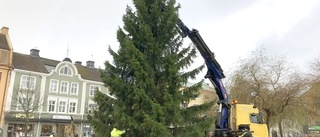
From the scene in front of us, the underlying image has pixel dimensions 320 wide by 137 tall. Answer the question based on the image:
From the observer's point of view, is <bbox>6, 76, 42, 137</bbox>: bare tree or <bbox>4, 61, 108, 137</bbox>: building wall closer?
<bbox>6, 76, 42, 137</bbox>: bare tree

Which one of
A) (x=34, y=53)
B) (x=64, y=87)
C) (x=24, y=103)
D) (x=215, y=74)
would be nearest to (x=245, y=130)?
(x=215, y=74)

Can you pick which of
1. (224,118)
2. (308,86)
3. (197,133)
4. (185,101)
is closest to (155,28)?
(185,101)

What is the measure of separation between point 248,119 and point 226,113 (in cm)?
125

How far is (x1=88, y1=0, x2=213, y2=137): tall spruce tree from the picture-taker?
11.4 m

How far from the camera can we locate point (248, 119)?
1586 cm

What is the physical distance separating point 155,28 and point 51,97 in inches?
1160

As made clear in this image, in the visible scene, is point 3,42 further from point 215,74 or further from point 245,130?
point 245,130

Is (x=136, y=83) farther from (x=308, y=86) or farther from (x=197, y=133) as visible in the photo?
(x=308, y=86)

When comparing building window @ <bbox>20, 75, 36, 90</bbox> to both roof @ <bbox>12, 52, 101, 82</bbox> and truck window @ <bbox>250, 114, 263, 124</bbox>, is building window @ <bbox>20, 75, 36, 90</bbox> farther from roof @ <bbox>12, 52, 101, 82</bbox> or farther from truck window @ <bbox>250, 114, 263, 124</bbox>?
truck window @ <bbox>250, 114, 263, 124</bbox>

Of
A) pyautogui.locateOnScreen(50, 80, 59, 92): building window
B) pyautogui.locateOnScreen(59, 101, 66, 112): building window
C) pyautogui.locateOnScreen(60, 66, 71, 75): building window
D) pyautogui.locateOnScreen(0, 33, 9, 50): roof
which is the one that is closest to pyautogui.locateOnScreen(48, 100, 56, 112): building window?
pyautogui.locateOnScreen(59, 101, 66, 112): building window

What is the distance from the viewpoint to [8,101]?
34.2m

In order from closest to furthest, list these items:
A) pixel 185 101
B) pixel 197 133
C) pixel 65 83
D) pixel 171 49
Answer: pixel 197 133
pixel 185 101
pixel 171 49
pixel 65 83

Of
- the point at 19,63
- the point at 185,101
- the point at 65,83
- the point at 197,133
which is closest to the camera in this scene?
the point at 197,133

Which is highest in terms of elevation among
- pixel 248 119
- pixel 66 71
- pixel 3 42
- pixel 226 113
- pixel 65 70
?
pixel 3 42
